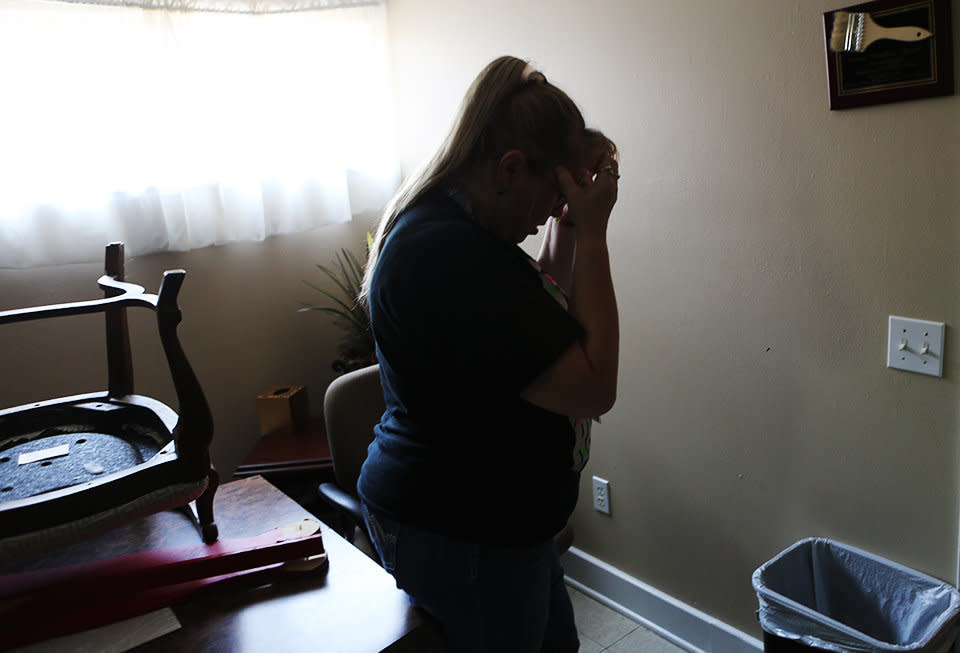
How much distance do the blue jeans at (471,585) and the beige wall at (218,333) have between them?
1461 millimetres

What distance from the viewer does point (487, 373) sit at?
2.95 ft

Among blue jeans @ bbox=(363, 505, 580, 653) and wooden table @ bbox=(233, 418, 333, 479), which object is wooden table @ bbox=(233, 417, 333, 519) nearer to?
wooden table @ bbox=(233, 418, 333, 479)

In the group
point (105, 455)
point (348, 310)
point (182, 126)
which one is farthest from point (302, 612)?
point (182, 126)

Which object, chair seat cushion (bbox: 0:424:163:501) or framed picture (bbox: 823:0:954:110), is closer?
chair seat cushion (bbox: 0:424:163:501)

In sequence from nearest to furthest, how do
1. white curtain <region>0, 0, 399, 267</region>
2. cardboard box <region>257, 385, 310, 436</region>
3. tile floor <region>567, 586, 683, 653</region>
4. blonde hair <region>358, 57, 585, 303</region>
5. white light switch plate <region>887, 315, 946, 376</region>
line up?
1. blonde hair <region>358, 57, 585, 303</region>
2. white light switch plate <region>887, 315, 946, 376</region>
3. white curtain <region>0, 0, 399, 267</region>
4. tile floor <region>567, 586, 683, 653</region>
5. cardboard box <region>257, 385, 310, 436</region>

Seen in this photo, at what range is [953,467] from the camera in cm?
145

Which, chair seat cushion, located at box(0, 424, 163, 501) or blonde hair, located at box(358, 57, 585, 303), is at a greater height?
blonde hair, located at box(358, 57, 585, 303)

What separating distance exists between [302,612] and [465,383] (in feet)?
1.39

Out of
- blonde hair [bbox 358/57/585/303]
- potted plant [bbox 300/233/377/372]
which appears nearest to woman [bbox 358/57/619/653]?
blonde hair [bbox 358/57/585/303]

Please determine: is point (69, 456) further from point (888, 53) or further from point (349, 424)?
point (888, 53)

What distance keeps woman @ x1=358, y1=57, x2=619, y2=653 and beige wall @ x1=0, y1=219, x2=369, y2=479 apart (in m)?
1.41

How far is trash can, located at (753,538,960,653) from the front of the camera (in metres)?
1.45

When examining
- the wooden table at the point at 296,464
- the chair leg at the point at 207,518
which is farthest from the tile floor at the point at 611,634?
the chair leg at the point at 207,518

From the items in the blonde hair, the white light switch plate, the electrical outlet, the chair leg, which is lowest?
the electrical outlet
